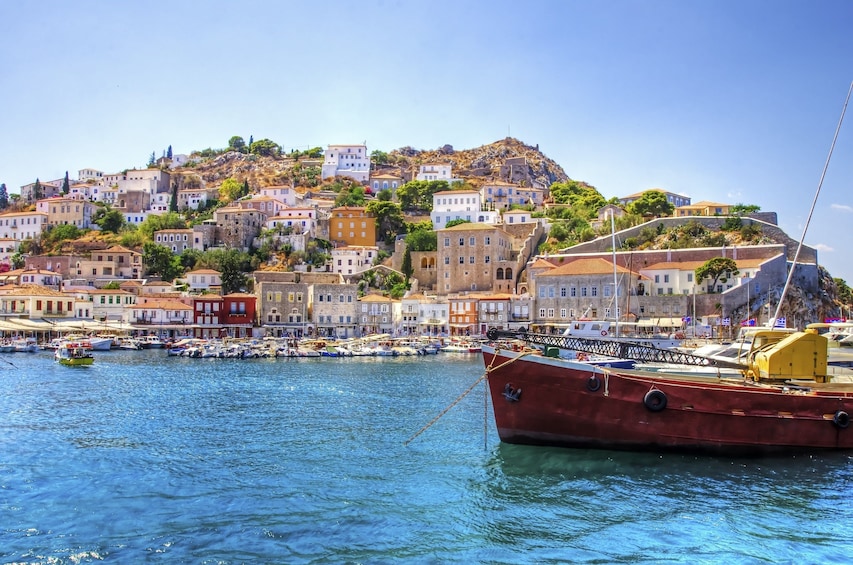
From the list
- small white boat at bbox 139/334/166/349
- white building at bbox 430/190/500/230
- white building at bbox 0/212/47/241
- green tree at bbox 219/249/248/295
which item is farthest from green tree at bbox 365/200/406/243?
white building at bbox 0/212/47/241

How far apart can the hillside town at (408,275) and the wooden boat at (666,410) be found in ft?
83.5

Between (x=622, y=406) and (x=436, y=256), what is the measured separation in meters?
60.3

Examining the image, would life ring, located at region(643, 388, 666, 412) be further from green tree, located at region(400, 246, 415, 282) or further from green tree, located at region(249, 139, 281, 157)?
green tree, located at region(249, 139, 281, 157)

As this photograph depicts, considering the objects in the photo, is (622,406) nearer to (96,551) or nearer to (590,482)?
(590,482)

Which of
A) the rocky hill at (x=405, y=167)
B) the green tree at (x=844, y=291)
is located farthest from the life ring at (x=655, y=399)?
the rocky hill at (x=405, y=167)

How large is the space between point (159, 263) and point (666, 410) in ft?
240

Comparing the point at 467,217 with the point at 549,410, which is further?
the point at 467,217

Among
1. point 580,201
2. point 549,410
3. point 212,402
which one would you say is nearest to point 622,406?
point 549,410

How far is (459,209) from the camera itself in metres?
84.9

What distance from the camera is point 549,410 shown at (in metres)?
17.2

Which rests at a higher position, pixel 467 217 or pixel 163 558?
pixel 467 217

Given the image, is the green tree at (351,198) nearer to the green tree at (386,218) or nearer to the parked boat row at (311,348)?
the green tree at (386,218)

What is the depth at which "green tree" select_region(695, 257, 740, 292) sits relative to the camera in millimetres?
55725

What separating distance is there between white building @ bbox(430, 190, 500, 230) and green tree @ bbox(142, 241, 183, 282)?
31.8m
